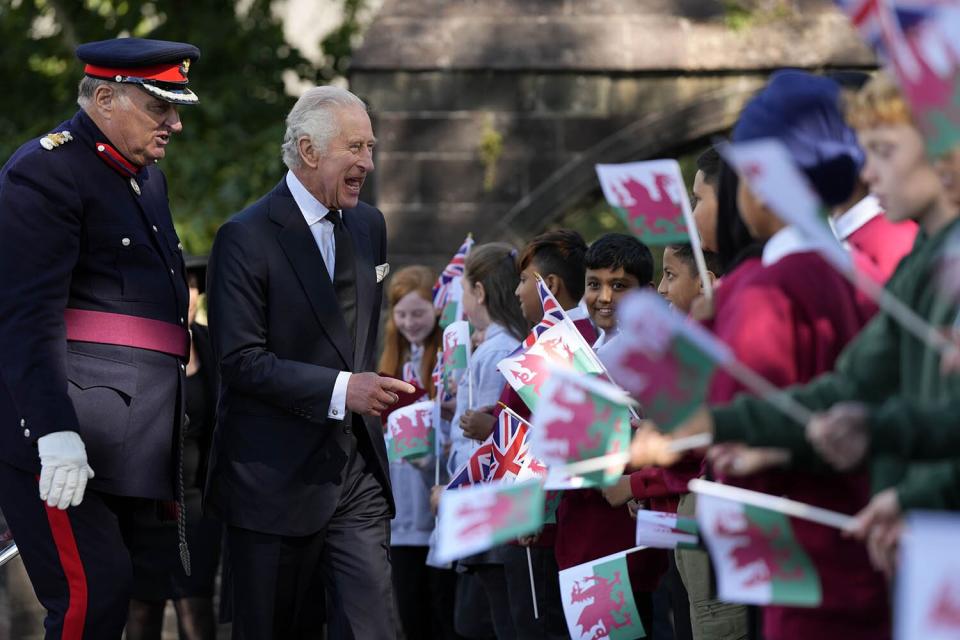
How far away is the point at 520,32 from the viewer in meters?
9.27

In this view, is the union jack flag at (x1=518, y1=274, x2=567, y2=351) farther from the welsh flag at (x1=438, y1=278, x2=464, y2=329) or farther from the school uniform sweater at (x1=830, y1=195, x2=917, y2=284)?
the school uniform sweater at (x1=830, y1=195, x2=917, y2=284)

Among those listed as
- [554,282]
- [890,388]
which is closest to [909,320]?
[890,388]

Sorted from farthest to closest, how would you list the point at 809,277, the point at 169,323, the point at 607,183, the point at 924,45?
1. the point at 169,323
2. the point at 607,183
3. the point at 809,277
4. the point at 924,45

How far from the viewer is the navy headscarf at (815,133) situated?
3.27 m

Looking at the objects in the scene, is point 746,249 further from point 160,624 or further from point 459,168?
point 459,168

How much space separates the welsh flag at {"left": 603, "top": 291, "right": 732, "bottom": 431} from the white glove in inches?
79.6

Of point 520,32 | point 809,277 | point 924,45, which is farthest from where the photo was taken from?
point 520,32

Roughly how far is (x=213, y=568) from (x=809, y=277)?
14.5 ft

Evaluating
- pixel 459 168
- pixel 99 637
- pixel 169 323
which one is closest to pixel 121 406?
pixel 169 323

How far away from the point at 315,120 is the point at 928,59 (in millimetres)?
2798

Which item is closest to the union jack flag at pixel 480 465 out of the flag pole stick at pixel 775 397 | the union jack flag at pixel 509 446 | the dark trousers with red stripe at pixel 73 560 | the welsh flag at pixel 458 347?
the union jack flag at pixel 509 446

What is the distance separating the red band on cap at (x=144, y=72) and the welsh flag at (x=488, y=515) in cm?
241

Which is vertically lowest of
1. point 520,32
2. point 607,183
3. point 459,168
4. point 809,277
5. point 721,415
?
point 721,415

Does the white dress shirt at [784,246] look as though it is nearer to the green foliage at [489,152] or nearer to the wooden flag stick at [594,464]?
the wooden flag stick at [594,464]
